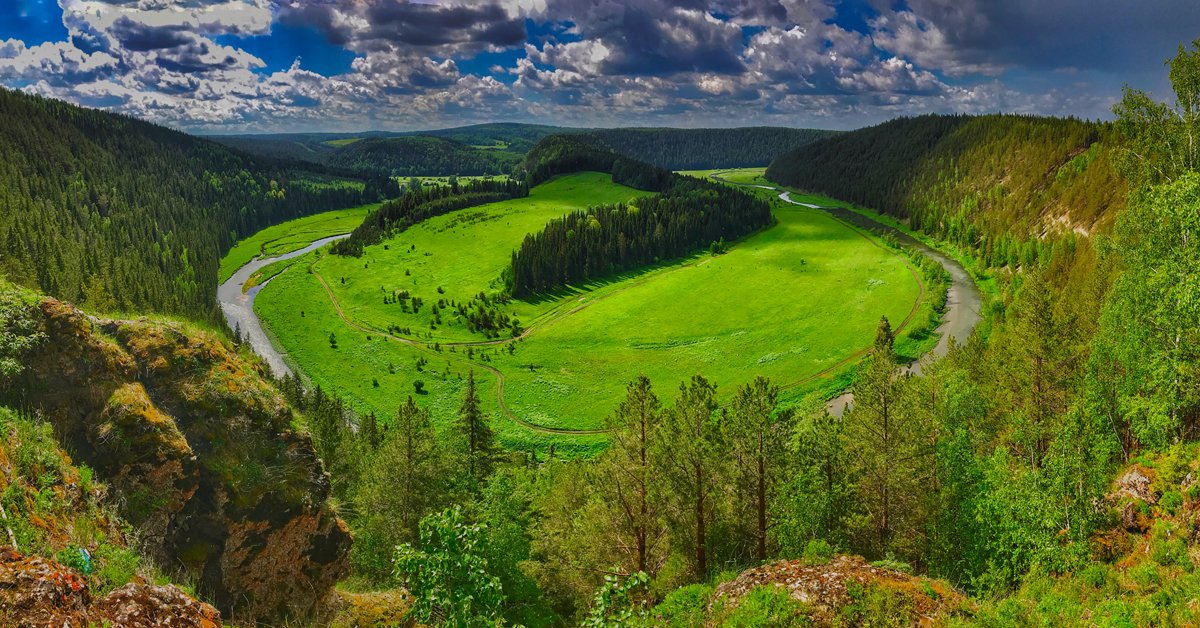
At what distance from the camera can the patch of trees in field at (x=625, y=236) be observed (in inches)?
5344

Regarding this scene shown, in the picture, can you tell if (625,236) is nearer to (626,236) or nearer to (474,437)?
(626,236)

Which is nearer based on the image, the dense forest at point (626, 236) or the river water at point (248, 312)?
the river water at point (248, 312)

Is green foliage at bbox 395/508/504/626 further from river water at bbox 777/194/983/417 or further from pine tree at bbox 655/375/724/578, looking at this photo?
river water at bbox 777/194/983/417

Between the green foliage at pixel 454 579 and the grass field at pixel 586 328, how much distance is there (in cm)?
5822

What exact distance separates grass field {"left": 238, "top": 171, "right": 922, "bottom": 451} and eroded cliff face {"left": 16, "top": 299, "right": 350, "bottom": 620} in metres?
50.7

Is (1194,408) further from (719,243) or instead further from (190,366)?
(719,243)

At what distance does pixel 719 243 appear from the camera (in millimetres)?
168500

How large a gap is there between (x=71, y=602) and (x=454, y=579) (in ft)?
18.5

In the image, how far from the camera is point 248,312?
406 ft

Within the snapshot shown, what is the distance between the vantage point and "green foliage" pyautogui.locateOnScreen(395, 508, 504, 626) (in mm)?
10565

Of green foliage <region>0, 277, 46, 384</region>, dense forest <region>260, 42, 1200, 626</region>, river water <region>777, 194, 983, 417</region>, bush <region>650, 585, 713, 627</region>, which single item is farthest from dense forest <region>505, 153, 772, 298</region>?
bush <region>650, 585, 713, 627</region>

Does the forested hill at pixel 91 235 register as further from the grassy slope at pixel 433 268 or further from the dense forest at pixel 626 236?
the dense forest at pixel 626 236

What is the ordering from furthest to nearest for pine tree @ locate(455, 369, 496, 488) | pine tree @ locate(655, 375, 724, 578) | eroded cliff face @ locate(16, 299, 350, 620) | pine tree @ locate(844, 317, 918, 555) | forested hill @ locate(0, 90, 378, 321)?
1. forested hill @ locate(0, 90, 378, 321)
2. pine tree @ locate(455, 369, 496, 488)
3. pine tree @ locate(655, 375, 724, 578)
4. pine tree @ locate(844, 317, 918, 555)
5. eroded cliff face @ locate(16, 299, 350, 620)

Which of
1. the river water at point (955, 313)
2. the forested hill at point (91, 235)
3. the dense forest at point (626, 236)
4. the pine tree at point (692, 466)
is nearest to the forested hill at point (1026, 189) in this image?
the river water at point (955, 313)
